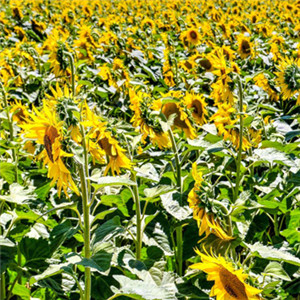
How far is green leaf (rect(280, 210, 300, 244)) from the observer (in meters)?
1.81

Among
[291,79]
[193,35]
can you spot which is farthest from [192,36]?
[291,79]

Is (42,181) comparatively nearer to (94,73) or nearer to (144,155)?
(144,155)

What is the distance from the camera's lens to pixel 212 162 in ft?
7.99

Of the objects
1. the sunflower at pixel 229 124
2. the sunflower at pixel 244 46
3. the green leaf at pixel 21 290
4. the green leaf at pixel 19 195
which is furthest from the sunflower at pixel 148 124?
the sunflower at pixel 244 46

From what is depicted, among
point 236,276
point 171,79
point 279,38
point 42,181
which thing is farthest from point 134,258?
point 279,38

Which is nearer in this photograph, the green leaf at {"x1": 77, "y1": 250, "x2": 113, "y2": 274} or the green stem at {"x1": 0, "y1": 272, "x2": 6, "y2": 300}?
the green leaf at {"x1": 77, "y1": 250, "x2": 113, "y2": 274}

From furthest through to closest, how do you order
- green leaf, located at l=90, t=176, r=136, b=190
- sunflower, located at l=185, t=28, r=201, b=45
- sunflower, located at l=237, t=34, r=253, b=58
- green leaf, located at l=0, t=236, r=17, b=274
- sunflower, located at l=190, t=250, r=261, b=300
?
sunflower, located at l=185, t=28, r=201, b=45, sunflower, located at l=237, t=34, r=253, b=58, green leaf, located at l=0, t=236, r=17, b=274, green leaf, located at l=90, t=176, r=136, b=190, sunflower, located at l=190, t=250, r=261, b=300

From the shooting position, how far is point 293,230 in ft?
5.97

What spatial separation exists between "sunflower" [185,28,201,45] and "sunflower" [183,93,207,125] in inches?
94.9

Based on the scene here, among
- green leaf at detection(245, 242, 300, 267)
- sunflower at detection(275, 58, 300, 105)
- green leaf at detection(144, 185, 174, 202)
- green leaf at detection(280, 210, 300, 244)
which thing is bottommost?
green leaf at detection(280, 210, 300, 244)

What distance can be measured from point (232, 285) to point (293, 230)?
644 millimetres

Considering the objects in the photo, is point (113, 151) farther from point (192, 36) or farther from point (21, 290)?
point (192, 36)

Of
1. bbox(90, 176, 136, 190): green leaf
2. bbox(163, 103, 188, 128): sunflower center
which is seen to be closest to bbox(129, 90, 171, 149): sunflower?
bbox(163, 103, 188, 128): sunflower center

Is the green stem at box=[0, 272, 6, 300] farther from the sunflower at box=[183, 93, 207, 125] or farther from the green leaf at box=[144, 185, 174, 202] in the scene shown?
the sunflower at box=[183, 93, 207, 125]
